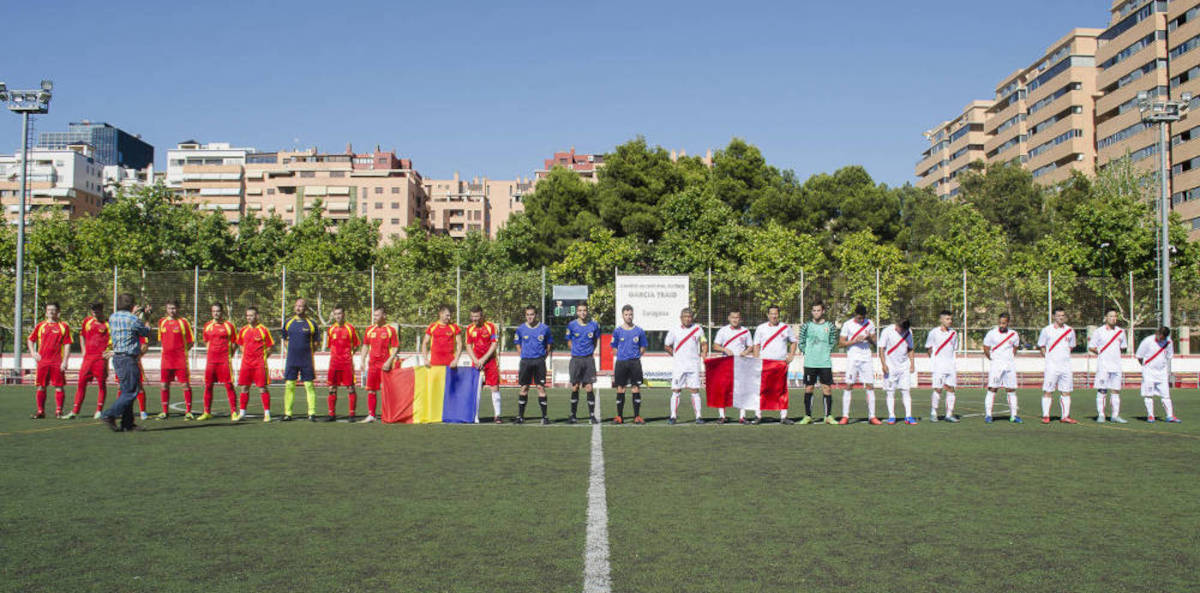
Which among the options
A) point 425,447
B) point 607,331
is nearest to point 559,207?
point 607,331

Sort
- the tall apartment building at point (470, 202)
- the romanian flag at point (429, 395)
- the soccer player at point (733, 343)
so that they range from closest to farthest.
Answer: the romanian flag at point (429, 395), the soccer player at point (733, 343), the tall apartment building at point (470, 202)

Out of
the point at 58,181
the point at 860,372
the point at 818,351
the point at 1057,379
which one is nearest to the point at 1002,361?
the point at 1057,379

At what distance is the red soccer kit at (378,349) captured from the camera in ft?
47.4

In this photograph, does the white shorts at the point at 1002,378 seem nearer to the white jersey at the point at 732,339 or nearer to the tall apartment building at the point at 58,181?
the white jersey at the point at 732,339

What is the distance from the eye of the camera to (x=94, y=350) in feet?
47.3

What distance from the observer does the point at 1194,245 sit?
136 feet

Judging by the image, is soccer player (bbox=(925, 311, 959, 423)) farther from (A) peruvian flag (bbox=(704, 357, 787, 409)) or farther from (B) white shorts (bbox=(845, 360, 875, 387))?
(A) peruvian flag (bbox=(704, 357, 787, 409))

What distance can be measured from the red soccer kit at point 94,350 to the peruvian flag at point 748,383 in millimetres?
9246

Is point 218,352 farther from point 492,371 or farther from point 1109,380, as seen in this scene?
point 1109,380

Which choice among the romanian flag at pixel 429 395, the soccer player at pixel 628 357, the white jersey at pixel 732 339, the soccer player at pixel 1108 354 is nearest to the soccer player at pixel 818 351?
the white jersey at pixel 732 339

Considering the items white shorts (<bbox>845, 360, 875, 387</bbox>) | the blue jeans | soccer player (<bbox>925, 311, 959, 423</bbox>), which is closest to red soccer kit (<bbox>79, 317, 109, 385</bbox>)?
the blue jeans

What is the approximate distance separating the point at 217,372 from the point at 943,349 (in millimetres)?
11336

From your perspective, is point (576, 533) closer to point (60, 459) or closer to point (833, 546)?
point (833, 546)

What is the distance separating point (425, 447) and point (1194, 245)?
4170 centimetres
